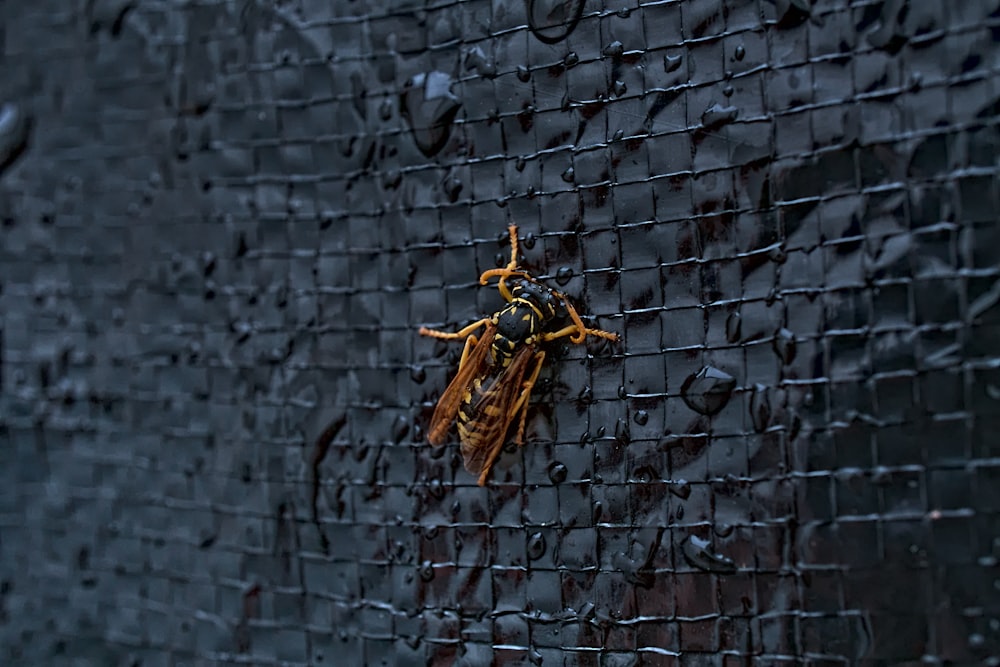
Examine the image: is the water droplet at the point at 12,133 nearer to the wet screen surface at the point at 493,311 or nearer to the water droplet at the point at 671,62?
the wet screen surface at the point at 493,311

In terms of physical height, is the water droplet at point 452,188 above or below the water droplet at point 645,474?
above

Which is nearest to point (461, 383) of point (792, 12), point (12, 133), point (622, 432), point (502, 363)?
point (502, 363)

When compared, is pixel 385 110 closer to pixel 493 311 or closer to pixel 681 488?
pixel 493 311

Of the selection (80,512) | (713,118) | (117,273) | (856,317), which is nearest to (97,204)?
(117,273)

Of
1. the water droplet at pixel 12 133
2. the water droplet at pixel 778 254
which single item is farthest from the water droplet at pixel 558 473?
the water droplet at pixel 12 133

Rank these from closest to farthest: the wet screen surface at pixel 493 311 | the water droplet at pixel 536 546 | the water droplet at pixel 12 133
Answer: the wet screen surface at pixel 493 311 < the water droplet at pixel 536 546 < the water droplet at pixel 12 133

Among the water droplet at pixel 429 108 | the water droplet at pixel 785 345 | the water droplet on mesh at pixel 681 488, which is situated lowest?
the water droplet on mesh at pixel 681 488

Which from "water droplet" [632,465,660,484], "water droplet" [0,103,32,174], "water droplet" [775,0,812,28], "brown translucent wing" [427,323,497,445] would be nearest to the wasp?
→ "brown translucent wing" [427,323,497,445]
